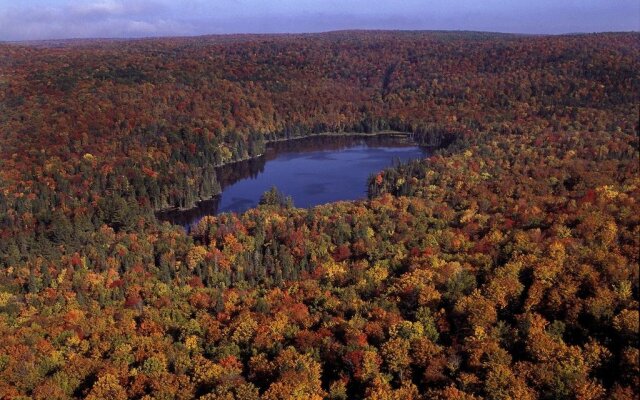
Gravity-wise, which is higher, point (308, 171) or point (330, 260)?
point (330, 260)

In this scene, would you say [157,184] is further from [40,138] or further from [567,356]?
[567,356]

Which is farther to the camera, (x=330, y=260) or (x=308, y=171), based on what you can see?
(x=308, y=171)

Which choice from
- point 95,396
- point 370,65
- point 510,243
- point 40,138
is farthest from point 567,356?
point 370,65

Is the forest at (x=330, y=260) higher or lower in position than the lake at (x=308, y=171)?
higher

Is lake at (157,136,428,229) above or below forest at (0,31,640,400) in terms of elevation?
below

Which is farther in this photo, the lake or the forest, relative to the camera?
the lake
